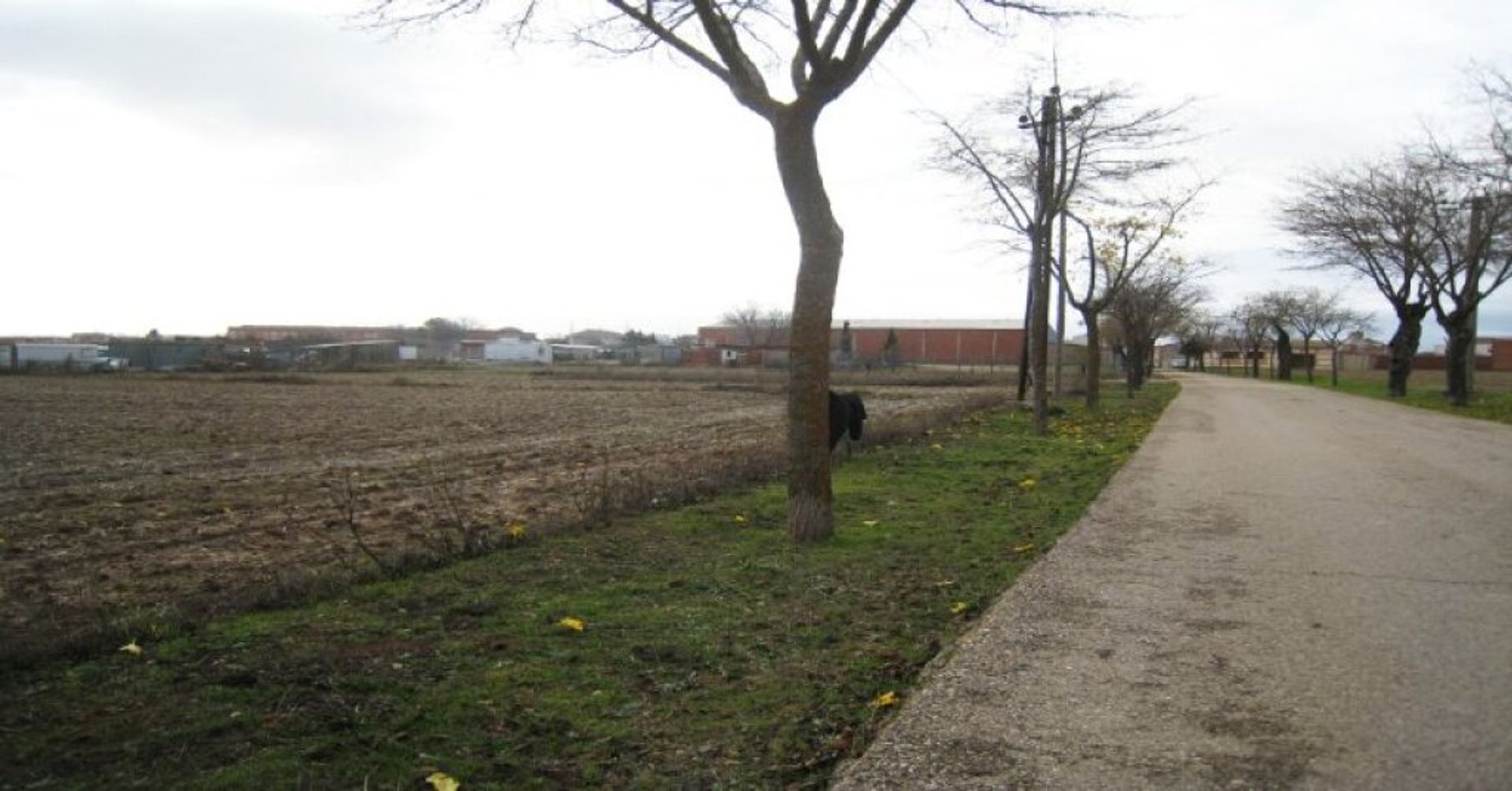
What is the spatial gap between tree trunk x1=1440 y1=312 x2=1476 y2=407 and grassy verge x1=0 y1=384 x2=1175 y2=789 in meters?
29.5

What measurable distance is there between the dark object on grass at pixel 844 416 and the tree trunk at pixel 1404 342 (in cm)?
3050

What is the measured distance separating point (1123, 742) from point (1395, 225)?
34.9m

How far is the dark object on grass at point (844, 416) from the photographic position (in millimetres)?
12555

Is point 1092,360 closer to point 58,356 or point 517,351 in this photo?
point 58,356

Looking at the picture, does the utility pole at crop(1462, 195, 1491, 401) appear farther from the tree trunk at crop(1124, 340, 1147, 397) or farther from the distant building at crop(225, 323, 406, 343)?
the distant building at crop(225, 323, 406, 343)

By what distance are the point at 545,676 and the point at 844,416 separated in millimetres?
8678

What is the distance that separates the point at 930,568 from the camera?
7.54 meters

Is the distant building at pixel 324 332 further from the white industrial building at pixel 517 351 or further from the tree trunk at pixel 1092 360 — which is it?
the tree trunk at pixel 1092 360

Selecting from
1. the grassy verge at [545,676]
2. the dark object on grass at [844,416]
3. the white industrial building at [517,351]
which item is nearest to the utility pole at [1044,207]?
the dark object on grass at [844,416]

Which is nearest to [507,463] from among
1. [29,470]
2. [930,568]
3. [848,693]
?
[29,470]

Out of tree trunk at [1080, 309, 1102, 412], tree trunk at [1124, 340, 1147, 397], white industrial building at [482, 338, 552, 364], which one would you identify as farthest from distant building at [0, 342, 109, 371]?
tree trunk at [1080, 309, 1102, 412]

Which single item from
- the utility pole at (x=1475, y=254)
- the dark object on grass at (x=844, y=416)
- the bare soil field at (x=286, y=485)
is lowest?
the bare soil field at (x=286, y=485)

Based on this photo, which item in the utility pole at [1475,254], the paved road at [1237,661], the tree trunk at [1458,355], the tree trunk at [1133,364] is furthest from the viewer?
the tree trunk at [1133,364]

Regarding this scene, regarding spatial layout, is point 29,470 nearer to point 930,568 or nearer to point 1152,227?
point 930,568
